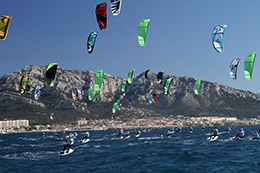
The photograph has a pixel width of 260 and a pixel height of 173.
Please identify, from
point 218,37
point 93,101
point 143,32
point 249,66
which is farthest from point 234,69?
point 93,101

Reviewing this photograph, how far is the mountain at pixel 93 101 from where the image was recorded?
513 feet

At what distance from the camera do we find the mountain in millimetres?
156500

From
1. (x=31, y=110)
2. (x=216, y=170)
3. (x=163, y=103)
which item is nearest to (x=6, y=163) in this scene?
(x=216, y=170)

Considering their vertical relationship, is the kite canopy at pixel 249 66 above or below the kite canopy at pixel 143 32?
below

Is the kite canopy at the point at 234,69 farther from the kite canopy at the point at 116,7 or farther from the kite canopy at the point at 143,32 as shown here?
the kite canopy at the point at 116,7

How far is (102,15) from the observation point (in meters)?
25.1

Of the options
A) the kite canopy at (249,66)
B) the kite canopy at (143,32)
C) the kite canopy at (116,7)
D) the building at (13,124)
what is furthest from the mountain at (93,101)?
the kite canopy at (116,7)

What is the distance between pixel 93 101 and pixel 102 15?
16568 cm

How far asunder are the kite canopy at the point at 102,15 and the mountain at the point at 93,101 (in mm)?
137142

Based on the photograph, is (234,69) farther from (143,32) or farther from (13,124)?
(13,124)

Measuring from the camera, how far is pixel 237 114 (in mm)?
191125

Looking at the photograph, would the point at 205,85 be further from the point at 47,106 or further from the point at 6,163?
the point at 6,163

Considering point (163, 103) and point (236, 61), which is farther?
point (163, 103)

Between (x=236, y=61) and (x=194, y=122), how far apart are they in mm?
154876
